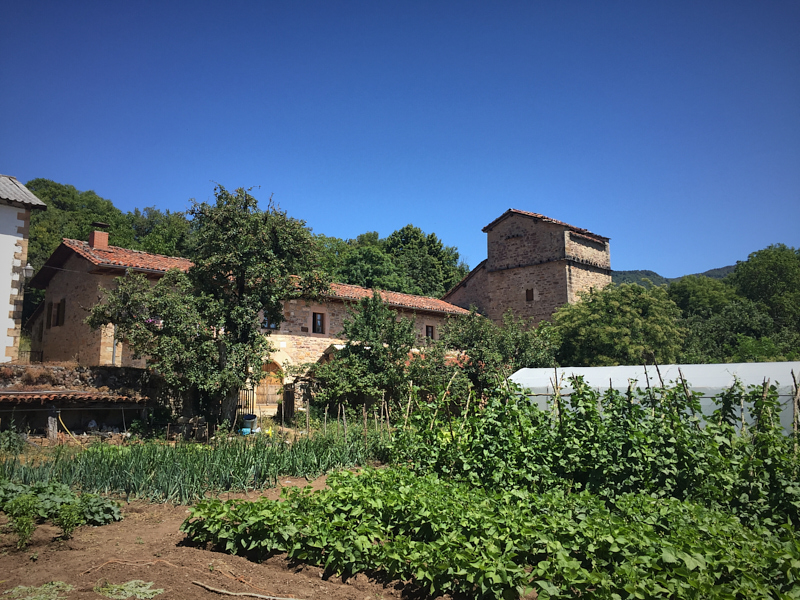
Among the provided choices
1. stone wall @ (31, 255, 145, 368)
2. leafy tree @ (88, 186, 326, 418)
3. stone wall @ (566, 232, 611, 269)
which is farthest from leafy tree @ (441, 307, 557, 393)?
stone wall @ (31, 255, 145, 368)

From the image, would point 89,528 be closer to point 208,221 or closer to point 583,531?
point 583,531

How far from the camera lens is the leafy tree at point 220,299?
533 inches

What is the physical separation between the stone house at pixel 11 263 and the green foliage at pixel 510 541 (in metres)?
14.9

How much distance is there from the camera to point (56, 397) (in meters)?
12.8

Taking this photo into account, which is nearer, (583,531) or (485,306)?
(583,531)

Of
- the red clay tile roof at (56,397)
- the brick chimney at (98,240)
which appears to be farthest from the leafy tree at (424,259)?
the red clay tile roof at (56,397)

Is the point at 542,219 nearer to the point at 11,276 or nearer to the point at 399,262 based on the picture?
the point at 399,262

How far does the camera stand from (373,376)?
16703 mm

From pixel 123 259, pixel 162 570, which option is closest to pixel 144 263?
pixel 123 259

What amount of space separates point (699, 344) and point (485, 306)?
11.9 m

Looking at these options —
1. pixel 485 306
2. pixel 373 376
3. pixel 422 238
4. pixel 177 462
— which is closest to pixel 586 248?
pixel 485 306

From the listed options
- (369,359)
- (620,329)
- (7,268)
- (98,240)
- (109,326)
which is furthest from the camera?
(620,329)

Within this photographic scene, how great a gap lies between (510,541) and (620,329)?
1774cm

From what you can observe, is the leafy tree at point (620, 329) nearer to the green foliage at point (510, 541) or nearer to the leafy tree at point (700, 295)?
the green foliage at point (510, 541)
